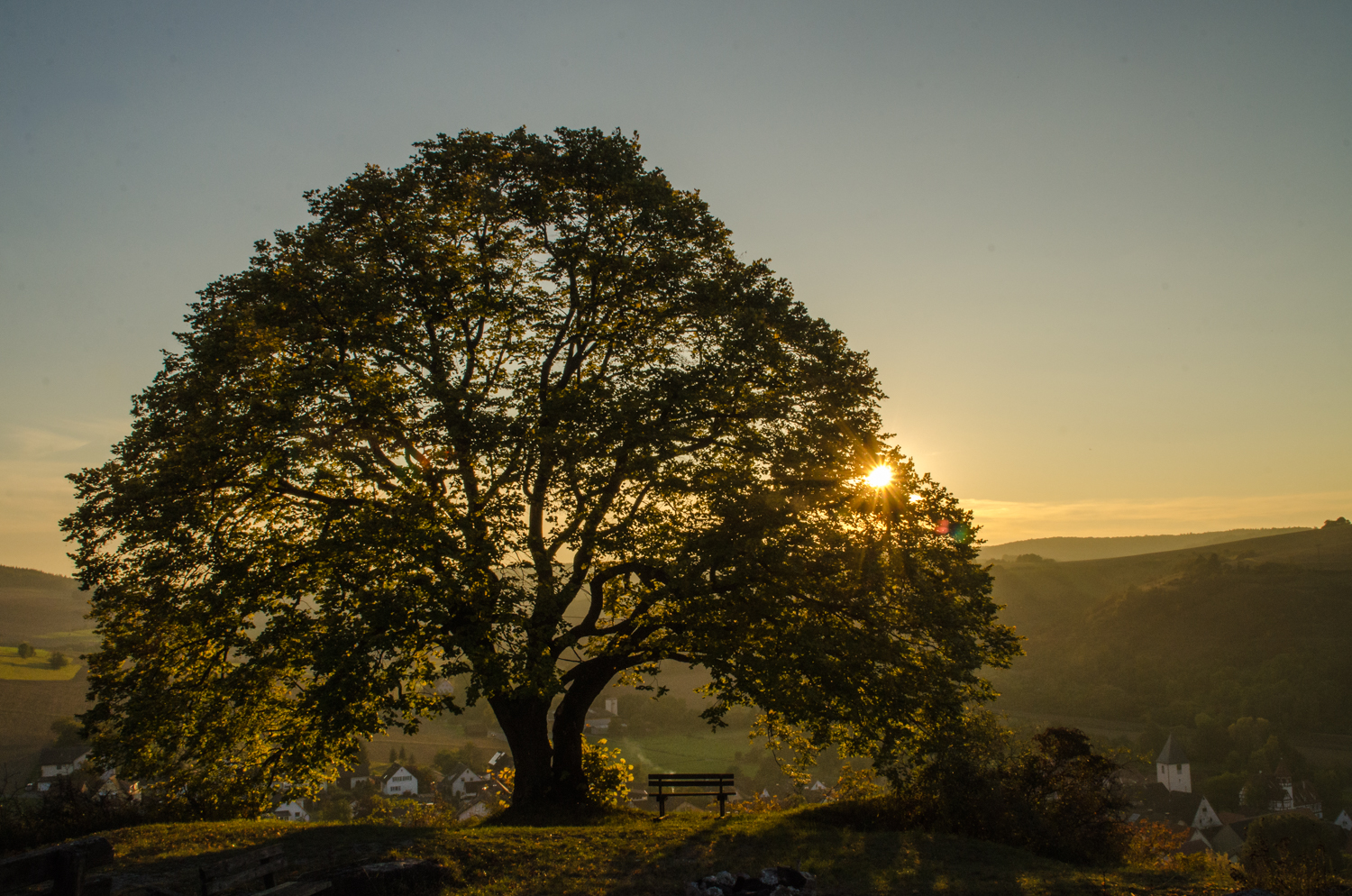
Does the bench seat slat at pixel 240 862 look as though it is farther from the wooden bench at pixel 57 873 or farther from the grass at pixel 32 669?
the grass at pixel 32 669

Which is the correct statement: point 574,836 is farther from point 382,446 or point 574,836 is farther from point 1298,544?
point 1298,544

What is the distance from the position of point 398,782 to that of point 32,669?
212 feet

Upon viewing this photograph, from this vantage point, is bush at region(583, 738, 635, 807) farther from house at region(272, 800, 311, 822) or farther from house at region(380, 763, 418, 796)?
house at region(380, 763, 418, 796)

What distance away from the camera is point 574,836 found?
14.6 metres

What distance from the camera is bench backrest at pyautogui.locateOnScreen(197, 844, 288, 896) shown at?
8.52 metres

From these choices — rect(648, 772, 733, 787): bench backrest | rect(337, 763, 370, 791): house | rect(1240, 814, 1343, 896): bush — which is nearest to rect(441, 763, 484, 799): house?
rect(337, 763, 370, 791): house

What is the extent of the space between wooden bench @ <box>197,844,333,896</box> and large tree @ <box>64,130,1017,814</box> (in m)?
5.26

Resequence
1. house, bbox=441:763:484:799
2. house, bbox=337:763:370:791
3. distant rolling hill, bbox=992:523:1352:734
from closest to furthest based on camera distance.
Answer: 1. house, bbox=337:763:370:791
2. house, bbox=441:763:484:799
3. distant rolling hill, bbox=992:523:1352:734

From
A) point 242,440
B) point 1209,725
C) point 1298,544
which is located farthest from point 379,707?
point 1298,544

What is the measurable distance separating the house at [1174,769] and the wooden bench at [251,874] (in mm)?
109848

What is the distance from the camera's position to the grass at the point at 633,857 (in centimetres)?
1142

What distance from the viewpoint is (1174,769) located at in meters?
94.5

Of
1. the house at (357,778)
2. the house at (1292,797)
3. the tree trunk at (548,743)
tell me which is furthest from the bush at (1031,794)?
the house at (1292,797)

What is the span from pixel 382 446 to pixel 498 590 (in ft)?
15.2
